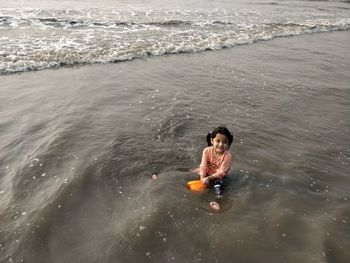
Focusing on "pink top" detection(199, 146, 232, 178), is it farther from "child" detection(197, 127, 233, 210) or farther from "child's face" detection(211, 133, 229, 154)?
"child's face" detection(211, 133, 229, 154)

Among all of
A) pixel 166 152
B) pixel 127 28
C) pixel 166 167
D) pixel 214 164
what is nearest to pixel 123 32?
pixel 127 28

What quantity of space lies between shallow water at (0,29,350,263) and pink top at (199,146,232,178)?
250 millimetres

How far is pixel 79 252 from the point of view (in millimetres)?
3795

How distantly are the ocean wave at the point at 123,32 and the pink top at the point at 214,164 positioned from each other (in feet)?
22.8

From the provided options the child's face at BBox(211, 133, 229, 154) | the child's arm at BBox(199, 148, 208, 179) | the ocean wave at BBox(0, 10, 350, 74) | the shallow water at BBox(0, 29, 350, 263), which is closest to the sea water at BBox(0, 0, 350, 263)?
the shallow water at BBox(0, 29, 350, 263)

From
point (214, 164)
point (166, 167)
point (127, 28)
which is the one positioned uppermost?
point (214, 164)

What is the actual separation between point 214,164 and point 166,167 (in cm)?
76

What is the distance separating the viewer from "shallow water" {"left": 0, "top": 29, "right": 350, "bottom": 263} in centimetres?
397

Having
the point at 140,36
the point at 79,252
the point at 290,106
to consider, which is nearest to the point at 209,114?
the point at 290,106

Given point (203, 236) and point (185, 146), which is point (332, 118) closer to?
point (185, 146)

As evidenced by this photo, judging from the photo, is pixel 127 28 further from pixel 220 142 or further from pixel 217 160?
pixel 220 142

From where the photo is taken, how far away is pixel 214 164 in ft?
17.3

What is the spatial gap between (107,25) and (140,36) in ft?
10.7

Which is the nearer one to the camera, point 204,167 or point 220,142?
point 220,142
